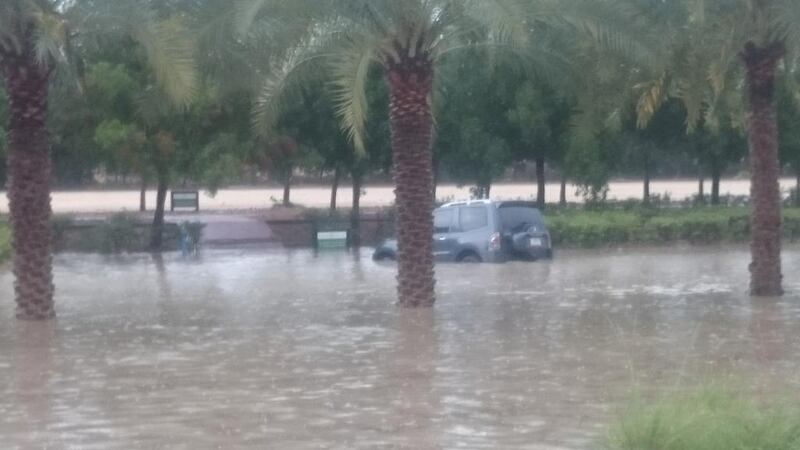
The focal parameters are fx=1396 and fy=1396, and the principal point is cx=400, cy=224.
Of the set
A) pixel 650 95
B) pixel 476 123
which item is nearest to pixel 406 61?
pixel 650 95

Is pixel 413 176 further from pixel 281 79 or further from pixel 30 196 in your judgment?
pixel 30 196

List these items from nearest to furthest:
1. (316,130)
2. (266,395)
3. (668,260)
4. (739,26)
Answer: (266,395) < (739,26) < (668,260) < (316,130)

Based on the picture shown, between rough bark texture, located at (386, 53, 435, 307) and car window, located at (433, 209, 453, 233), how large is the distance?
9468 millimetres

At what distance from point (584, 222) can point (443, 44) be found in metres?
16.4

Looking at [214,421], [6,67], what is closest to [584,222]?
[6,67]

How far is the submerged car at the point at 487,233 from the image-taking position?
29094 millimetres

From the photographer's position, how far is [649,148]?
44.4m

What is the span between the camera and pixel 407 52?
19547 mm

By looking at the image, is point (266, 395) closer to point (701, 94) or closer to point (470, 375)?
point (470, 375)

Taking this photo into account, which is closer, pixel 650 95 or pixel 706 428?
pixel 706 428

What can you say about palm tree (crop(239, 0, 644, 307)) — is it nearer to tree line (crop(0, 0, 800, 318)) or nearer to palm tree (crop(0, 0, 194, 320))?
tree line (crop(0, 0, 800, 318))

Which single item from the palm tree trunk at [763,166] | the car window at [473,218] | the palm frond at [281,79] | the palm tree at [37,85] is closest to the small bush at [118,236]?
the car window at [473,218]

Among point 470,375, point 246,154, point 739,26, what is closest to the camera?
point 470,375

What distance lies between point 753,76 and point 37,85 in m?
10.2
